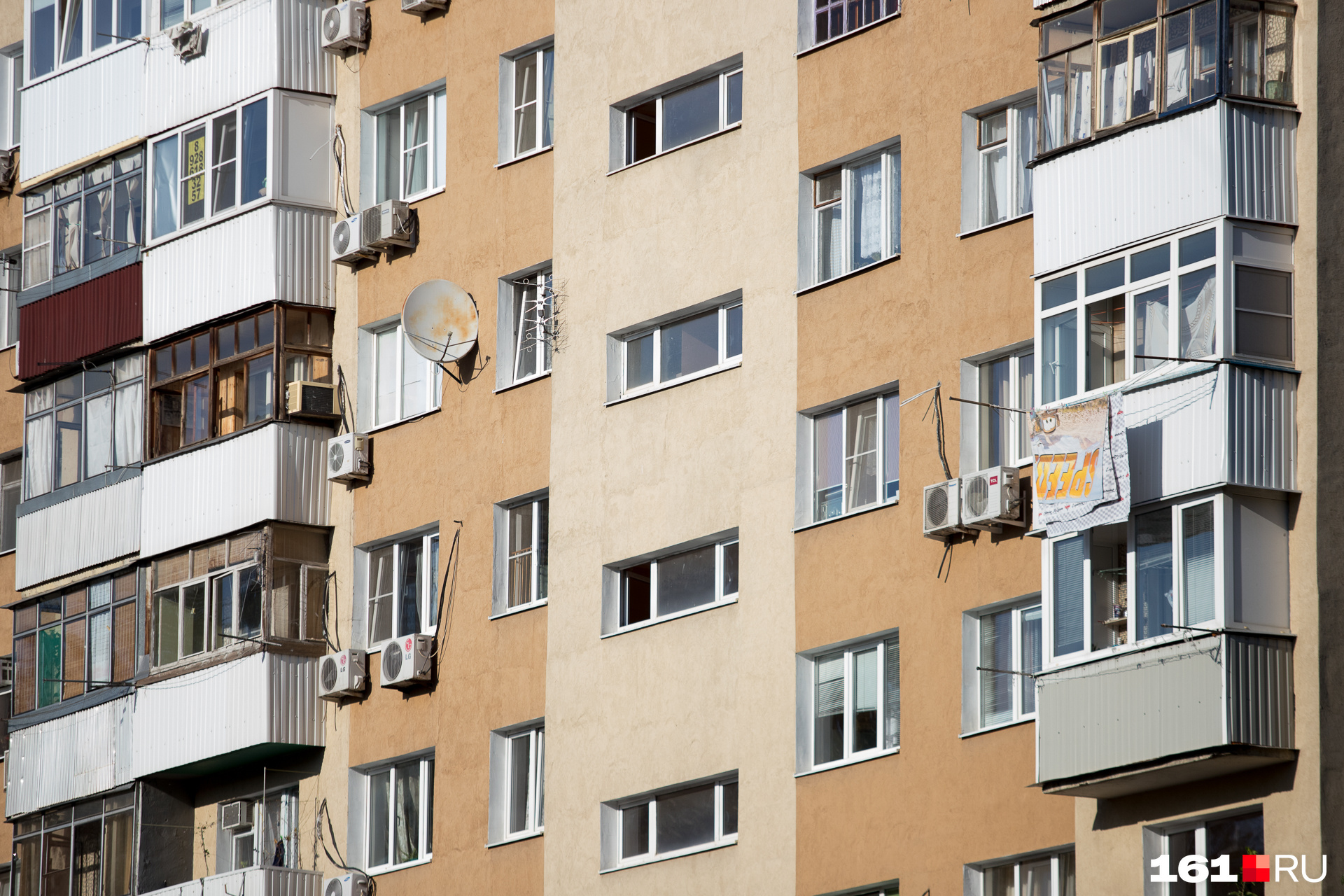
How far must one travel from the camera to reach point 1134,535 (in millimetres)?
23562

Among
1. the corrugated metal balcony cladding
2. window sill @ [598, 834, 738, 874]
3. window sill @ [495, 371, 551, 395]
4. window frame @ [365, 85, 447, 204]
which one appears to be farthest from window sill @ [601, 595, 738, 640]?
the corrugated metal balcony cladding

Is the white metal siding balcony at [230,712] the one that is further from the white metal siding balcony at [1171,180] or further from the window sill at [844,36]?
the white metal siding balcony at [1171,180]

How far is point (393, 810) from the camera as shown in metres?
32.6

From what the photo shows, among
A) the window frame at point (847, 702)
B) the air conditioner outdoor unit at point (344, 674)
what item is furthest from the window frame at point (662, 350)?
the air conditioner outdoor unit at point (344, 674)

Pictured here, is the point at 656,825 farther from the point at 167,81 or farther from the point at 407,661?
the point at 167,81

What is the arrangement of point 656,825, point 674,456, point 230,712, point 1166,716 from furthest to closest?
point 230,712
point 674,456
point 656,825
point 1166,716

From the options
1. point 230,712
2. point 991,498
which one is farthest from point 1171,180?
point 230,712

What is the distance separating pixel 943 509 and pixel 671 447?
182 inches

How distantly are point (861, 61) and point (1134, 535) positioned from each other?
7.37 m

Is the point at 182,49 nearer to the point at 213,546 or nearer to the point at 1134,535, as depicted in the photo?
the point at 213,546

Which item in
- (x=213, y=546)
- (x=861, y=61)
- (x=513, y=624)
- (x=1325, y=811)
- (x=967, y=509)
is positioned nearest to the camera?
(x=1325, y=811)

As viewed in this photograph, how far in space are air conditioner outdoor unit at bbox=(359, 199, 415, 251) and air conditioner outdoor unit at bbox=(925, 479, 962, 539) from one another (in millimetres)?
9721

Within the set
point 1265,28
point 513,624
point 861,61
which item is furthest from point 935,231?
point 513,624

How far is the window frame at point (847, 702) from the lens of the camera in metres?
27.0
